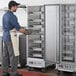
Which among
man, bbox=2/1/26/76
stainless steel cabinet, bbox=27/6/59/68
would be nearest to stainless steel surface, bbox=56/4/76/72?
stainless steel cabinet, bbox=27/6/59/68

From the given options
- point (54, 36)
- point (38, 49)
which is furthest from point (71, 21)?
point (38, 49)

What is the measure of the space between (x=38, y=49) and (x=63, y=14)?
1118 millimetres

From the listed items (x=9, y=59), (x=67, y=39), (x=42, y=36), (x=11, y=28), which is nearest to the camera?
(x=11, y=28)

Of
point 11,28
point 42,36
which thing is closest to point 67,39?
point 42,36

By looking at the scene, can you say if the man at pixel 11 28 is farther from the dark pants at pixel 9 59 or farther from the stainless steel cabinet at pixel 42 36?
the stainless steel cabinet at pixel 42 36

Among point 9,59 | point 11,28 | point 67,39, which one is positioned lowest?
point 9,59

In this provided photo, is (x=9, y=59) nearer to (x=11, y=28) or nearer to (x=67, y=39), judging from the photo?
(x=11, y=28)

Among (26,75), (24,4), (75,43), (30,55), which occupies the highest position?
(24,4)

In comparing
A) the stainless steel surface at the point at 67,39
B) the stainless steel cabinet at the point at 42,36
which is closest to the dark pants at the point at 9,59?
the stainless steel cabinet at the point at 42,36

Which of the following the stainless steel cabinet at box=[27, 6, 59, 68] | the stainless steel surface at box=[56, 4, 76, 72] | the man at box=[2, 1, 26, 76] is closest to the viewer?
the man at box=[2, 1, 26, 76]

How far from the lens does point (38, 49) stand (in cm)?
589

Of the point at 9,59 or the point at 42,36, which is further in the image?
the point at 42,36

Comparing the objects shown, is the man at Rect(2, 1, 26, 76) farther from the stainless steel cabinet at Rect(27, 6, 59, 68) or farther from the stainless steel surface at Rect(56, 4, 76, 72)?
the stainless steel surface at Rect(56, 4, 76, 72)

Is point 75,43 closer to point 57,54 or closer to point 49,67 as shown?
Result: point 57,54
